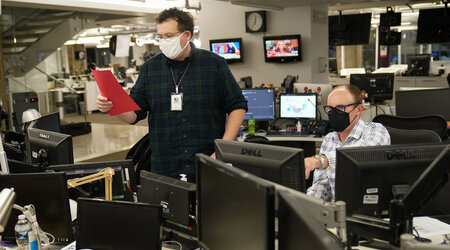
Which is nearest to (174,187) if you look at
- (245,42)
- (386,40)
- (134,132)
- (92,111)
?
(245,42)

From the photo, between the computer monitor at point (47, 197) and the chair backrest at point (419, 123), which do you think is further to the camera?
the chair backrest at point (419, 123)

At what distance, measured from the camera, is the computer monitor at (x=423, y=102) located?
5.16 meters

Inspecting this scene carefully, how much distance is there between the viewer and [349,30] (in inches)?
480

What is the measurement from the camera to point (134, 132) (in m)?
10.6

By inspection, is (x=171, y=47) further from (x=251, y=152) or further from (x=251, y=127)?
(x=251, y=127)

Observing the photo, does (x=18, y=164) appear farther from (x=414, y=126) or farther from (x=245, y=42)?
(x=245, y=42)

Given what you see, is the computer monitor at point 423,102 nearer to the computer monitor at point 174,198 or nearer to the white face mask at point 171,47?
the white face mask at point 171,47

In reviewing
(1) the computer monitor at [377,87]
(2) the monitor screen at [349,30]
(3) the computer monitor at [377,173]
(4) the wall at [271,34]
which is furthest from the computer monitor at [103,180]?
(2) the monitor screen at [349,30]

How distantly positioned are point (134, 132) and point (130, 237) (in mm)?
8604

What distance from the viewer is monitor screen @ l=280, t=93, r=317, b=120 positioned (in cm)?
586

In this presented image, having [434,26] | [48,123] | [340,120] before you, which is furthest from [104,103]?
[434,26]

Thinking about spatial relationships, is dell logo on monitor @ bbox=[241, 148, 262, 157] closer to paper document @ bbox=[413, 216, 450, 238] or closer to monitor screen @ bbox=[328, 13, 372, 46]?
paper document @ bbox=[413, 216, 450, 238]

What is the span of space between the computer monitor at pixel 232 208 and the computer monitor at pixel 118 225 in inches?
10.5

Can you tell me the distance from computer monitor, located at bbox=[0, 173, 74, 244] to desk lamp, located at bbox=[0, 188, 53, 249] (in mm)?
46
